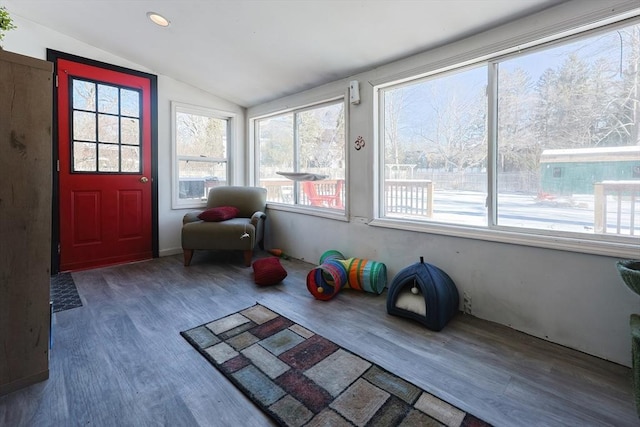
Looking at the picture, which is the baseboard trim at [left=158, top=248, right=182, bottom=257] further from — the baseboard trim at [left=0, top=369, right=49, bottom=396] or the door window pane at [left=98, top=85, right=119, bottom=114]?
the baseboard trim at [left=0, top=369, right=49, bottom=396]

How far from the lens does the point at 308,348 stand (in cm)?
172

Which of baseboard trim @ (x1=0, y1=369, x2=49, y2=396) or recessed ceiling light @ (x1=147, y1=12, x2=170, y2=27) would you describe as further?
recessed ceiling light @ (x1=147, y1=12, x2=170, y2=27)

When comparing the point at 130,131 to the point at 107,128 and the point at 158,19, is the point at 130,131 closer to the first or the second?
the point at 107,128

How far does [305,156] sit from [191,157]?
61.7 inches

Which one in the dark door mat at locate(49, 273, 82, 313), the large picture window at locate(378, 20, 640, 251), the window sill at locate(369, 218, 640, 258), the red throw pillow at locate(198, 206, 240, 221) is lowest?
the dark door mat at locate(49, 273, 82, 313)

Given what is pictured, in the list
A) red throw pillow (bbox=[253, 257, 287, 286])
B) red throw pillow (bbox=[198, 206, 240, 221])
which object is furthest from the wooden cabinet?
red throw pillow (bbox=[198, 206, 240, 221])

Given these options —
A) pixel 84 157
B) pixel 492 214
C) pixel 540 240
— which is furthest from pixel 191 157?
pixel 540 240

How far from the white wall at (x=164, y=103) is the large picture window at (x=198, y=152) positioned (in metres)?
0.09

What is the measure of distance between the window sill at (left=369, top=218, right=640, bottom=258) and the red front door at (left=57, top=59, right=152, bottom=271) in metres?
3.06

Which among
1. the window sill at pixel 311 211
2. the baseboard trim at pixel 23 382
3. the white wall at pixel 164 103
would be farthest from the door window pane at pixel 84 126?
the baseboard trim at pixel 23 382

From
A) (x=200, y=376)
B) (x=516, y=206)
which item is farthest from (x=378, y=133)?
(x=200, y=376)

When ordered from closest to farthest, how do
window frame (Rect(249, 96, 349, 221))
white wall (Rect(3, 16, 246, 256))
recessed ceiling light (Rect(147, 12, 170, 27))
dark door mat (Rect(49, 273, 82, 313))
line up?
dark door mat (Rect(49, 273, 82, 313)), recessed ceiling light (Rect(147, 12, 170, 27)), white wall (Rect(3, 16, 246, 256)), window frame (Rect(249, 96, 349, 221))

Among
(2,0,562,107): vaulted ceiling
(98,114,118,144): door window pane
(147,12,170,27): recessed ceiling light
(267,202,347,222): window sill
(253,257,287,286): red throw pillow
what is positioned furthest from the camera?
(98,114,118,144): door window pane

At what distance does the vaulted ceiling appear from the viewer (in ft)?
6.44
